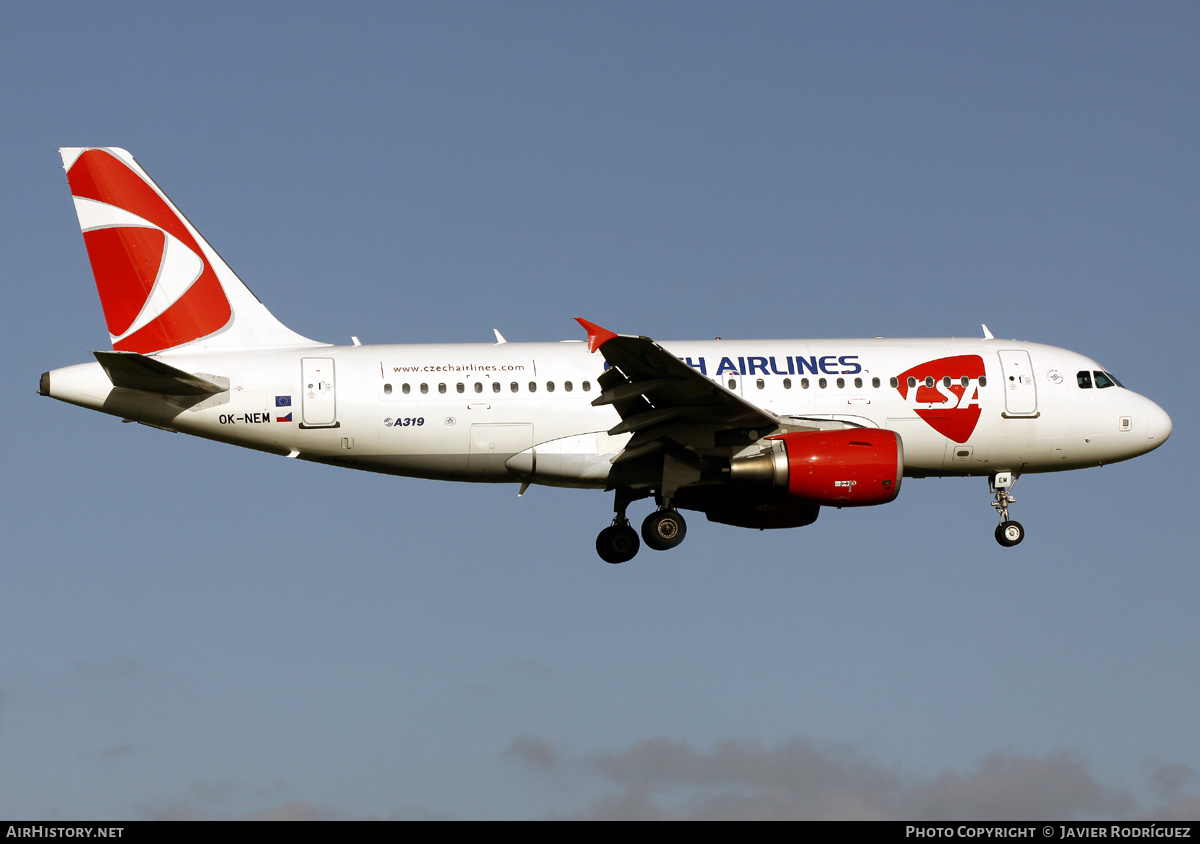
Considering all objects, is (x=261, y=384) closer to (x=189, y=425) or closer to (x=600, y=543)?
(x=189, y=425)

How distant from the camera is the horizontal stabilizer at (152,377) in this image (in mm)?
32250

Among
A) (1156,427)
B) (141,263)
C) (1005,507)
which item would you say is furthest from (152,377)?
(1156,427)

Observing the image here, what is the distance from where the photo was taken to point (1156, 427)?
37.2 meters

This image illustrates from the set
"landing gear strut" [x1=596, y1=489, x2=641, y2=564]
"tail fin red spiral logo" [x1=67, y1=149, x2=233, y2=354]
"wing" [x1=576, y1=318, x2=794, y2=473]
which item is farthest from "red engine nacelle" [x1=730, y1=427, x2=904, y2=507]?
A: "tail fin red spiral logo" [x1=67, y1=149, x2=233, y2=354]

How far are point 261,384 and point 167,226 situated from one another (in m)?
5.50

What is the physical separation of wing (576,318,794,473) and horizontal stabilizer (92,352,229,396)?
9.25 meters

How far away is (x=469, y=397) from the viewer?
34.3 m

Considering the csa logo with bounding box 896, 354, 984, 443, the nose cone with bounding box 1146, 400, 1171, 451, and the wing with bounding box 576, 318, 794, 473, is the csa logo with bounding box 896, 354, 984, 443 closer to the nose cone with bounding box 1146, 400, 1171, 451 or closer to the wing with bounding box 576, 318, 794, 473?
the wing with bounding box 576, 318, 794, 473

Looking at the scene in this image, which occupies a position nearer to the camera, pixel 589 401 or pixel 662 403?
pixel 662 403

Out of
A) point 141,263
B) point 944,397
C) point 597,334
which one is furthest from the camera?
point 141,263

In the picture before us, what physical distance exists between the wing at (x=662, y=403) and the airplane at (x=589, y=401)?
Answer: 5 cm

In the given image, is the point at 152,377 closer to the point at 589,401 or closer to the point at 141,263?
the point at 141,263

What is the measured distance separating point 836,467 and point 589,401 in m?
6.10
